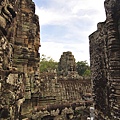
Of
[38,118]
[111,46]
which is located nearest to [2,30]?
[111,46]

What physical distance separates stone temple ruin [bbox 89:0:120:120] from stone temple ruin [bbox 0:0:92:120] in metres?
2.29

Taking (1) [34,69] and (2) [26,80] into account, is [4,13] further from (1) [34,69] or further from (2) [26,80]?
(1) [34,69]

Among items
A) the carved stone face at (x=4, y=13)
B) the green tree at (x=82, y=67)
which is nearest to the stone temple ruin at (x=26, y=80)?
the carved stone face at (x=4, y=13)

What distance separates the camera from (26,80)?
16.2ft

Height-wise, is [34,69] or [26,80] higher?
[34,69]

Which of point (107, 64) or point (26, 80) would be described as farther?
point (26, 80)

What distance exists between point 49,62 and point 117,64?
36.0 meters

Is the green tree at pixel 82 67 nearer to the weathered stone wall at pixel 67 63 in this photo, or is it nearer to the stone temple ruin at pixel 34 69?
the weathered stone wall at pixel 67 63

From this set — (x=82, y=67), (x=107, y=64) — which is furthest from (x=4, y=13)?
(x=82, y=67)

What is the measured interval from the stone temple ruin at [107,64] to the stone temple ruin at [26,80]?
90.2 inches

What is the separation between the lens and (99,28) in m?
4.59

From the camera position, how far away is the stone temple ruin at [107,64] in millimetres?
3453

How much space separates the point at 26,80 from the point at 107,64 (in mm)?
2929

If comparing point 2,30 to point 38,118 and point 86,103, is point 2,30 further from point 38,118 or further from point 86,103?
point 86,103
